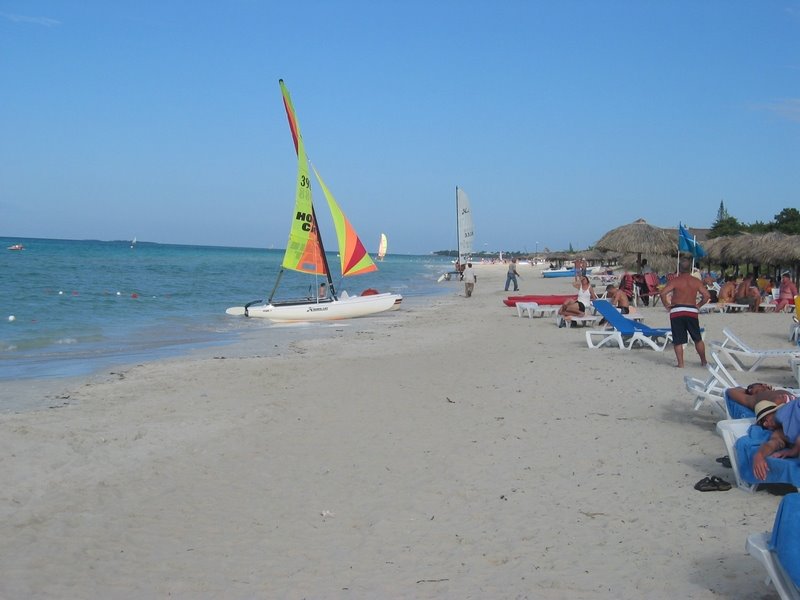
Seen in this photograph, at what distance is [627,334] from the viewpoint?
36.6 ft

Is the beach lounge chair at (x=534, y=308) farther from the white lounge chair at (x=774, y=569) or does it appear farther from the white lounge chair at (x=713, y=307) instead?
the white lounge chair at (x=774, y=569)

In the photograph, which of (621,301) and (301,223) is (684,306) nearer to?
(621,301)

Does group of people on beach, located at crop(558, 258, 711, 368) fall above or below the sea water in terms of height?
above

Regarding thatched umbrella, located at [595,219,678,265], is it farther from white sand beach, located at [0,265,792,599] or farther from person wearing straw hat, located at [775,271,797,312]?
white sand beach, located at [0,265,792,599]

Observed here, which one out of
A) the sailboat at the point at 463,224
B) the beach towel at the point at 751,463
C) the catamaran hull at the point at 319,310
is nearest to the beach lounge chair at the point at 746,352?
the beach towel at the point at 751,463

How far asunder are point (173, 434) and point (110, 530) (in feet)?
7.20

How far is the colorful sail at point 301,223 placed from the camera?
18531 millimetres

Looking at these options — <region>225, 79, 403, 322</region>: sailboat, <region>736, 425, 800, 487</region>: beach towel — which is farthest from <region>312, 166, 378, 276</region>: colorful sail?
<region>736, 425, 800, 487</region>: beach towel

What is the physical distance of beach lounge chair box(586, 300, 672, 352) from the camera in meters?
10.9

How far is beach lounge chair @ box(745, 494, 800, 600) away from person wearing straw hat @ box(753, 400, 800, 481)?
54.5 inches

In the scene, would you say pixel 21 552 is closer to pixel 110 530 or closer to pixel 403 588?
pixel 110 530

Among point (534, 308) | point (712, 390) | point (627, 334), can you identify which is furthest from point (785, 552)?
point (534, 308)

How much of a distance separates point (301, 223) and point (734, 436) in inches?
590

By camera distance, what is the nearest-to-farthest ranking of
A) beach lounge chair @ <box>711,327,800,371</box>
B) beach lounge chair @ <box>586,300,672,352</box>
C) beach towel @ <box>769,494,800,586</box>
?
beach towel @ <box>769,494,800,586</box> → beach lounge chair @ <box>711,327,800,371</box> → beach lounge chair @ <box>586,300,672,352</box>
